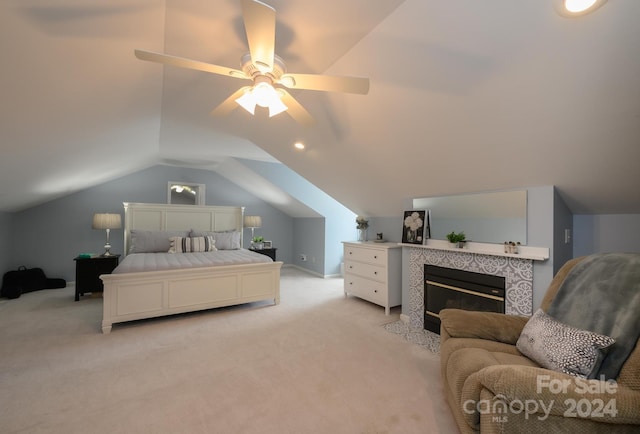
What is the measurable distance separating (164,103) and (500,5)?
108 inches

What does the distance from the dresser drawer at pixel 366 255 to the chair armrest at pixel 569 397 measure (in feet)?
8.36

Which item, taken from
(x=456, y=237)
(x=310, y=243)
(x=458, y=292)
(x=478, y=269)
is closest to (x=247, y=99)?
(x=456, y=237)

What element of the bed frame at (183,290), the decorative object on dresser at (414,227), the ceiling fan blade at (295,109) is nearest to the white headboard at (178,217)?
the bed frame at (183,290)

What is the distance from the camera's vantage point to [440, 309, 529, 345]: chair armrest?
1806mm

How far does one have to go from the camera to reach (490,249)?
8.61 feet

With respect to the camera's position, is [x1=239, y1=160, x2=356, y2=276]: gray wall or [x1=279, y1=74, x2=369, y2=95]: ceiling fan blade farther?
[x1=239, y1=160, x2=356, y2=276]: gray wall

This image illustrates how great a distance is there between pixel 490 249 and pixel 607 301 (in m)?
1.17

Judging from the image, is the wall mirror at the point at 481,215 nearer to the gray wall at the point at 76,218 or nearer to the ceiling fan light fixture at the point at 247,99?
the ceiling fan light fixture at the point at 247,99

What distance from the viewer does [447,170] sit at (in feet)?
8.66

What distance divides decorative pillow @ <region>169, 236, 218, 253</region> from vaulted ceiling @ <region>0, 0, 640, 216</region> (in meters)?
1.91

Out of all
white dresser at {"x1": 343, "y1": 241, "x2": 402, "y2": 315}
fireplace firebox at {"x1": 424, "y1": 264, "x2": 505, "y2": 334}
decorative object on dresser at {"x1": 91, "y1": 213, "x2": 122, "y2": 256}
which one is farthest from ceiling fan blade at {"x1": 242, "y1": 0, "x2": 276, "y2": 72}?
decorative object on dresser at {"x1": 91, "y1": 213, "x2": 122, "y2": 256}

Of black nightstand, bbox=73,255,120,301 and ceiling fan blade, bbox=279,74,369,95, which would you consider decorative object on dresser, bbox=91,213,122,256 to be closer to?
black nightstand, bbox=73,255,120,301

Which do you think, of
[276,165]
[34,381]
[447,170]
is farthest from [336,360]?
[276,165]

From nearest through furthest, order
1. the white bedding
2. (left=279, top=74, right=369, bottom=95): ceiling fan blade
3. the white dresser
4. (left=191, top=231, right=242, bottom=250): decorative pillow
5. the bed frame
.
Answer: (left=279, top=74, right=369, bottom=95): ceiling fan blade, the bed frame, the white bedding, the white dresser, (left=191, top=231, right=242, bottom=250): decorative pillow
